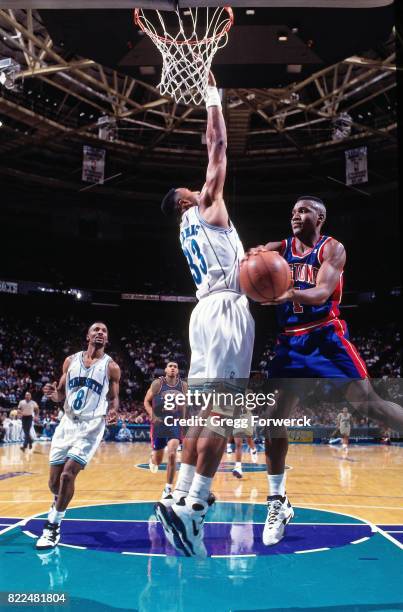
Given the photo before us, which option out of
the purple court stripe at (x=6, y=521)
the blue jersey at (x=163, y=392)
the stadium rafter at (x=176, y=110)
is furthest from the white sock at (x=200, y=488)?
the stadium rafter at (x=176, y=110)

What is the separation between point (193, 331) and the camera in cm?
419

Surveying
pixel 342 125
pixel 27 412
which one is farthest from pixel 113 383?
pixel 342 125

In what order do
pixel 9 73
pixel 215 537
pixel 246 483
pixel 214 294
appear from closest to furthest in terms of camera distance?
pixel 214 294
pixel 215 537
pixel 246 483
pixel 9 73

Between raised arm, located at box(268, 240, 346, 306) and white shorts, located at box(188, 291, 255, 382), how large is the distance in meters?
0.39

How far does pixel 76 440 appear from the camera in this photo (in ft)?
19.3

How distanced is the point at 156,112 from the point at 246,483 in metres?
9.25

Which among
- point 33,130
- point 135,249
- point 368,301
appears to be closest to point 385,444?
point 368,301

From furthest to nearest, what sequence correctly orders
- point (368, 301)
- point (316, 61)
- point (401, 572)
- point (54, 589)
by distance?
point (368, 301) < point (316, 61) < point (401, 572) < point (54, 589)

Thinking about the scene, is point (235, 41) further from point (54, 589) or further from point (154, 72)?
point (54, 589)

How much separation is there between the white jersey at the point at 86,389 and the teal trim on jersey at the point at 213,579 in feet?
4.29

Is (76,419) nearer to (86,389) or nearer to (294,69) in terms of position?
(86,389)

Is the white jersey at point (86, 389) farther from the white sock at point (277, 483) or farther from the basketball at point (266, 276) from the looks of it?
the basketball at point (266, 276)

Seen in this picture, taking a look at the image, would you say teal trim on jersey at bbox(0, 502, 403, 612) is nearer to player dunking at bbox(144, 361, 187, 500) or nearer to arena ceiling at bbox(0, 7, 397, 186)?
player dunking at bbox(144, 361, 187, 500)

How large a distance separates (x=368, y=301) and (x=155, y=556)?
1040 cm
